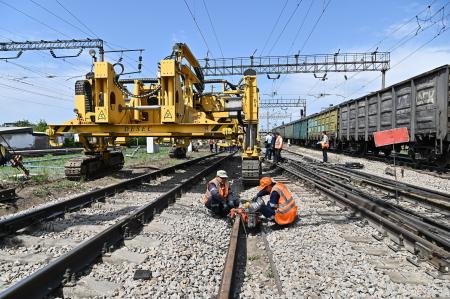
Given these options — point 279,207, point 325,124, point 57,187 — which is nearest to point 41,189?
point 57,187

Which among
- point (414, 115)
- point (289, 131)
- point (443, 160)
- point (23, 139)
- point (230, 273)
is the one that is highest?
point (414, 115)

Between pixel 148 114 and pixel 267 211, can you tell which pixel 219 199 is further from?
pixel 148 114

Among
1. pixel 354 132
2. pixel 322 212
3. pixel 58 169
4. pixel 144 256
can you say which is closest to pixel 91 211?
pixel 144 256

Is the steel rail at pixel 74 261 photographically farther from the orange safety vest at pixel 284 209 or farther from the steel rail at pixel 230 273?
the orange safety vest at pixel 284 209

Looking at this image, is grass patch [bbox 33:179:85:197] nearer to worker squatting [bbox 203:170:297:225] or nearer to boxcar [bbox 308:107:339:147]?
worker squatting [bbox 203:170:297:225]

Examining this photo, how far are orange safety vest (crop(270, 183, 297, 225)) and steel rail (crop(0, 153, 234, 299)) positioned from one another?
2174 mm

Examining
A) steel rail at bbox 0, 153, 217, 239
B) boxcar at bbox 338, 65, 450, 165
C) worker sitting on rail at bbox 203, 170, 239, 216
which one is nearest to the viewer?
steel rail at bbox 0, 153, 217, 239

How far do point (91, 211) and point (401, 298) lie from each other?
17.2ft

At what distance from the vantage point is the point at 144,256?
4.36 metres

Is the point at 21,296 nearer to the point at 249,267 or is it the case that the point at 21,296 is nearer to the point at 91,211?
the point at 249,267

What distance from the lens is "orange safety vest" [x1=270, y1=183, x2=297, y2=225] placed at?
19.3ft

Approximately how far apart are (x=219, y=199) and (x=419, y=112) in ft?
32.3

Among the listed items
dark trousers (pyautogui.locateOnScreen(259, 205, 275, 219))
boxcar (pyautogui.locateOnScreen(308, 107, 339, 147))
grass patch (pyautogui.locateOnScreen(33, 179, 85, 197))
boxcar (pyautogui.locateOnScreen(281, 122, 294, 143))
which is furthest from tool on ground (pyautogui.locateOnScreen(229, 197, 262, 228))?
boxcar (pyautogui.locateOnScreen(281, 122, 294, 143))

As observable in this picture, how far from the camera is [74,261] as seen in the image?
3805 millimetres
